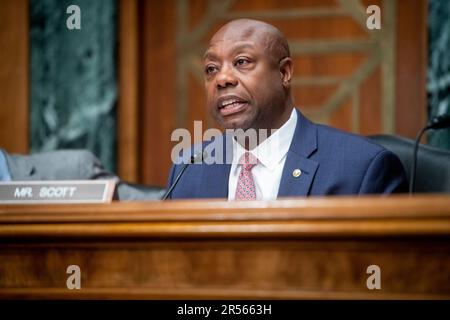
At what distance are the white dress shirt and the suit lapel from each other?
42 millimetres

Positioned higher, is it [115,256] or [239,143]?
[239,143]

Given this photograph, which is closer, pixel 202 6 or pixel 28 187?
pixel 28 187

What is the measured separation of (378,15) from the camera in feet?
9.87

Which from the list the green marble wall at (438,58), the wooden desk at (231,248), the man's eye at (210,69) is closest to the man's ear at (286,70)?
the man's eye at (210,69)

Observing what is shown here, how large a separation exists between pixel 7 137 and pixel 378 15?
2100 mm

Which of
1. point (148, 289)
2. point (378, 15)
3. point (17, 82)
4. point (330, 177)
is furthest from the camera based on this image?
point (17, 82)

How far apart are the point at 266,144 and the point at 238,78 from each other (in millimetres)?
213

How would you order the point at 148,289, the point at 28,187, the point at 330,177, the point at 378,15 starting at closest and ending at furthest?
the point at 148,289
the point at 28,187
the point at 330,177
the point at 378,15

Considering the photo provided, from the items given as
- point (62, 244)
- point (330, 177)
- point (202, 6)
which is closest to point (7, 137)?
point (202, 6)

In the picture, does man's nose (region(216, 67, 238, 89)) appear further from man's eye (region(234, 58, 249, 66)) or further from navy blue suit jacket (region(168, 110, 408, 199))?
navy blue suit jacket (region(168, 110, 408, 199))

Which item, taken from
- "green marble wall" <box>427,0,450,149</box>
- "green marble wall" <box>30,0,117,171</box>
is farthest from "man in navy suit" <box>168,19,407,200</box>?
"green marble wall" <box>30,0,117,171</box>

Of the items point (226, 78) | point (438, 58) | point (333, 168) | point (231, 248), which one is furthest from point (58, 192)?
point (438, 58)
